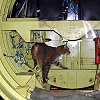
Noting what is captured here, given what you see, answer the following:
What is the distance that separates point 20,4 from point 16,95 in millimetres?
1519

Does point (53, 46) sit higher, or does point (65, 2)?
point (65, 2)

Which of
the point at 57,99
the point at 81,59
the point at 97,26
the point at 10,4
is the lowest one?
the point at 57,99

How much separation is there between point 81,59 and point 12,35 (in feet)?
4.08

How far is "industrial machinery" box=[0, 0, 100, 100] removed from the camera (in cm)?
304

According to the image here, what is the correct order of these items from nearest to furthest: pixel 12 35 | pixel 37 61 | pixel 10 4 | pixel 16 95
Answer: pixel 16 95
pixel 10 4
pixel 12 35
pixel 37 61

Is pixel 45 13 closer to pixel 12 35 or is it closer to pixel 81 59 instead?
pixel 12 35

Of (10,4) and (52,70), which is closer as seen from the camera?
(10,4)

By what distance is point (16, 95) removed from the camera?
2826 mm

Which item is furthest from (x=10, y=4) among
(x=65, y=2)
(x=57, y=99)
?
(x=57, y=99)

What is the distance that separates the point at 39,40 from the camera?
3.95 metres

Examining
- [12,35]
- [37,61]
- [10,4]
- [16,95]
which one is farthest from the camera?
[37,61]

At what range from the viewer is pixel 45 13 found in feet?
12.2

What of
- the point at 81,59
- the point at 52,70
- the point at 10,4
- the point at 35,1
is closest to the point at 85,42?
the point at 81,59

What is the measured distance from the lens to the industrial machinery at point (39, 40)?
3045mm
